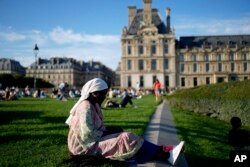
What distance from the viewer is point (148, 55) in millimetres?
73562

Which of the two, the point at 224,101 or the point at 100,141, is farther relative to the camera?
the point at 224,101

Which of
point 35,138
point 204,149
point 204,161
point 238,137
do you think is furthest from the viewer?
point 238,137

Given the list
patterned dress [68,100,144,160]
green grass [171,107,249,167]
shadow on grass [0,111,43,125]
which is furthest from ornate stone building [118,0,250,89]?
patterned dress [68,100,144,160]

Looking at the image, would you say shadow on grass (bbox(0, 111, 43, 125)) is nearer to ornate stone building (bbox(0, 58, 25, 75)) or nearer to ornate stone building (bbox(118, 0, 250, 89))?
ornate stone building (bbox(118, 0, 250, 89))

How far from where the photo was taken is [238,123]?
29.1 feet

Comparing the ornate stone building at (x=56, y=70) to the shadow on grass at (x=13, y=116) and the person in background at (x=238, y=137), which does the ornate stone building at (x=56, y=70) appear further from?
the person in background at (x=238, y=137)

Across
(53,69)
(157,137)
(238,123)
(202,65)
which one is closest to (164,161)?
(157,137)

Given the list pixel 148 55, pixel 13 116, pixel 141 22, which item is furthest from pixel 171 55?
pixel 13 116

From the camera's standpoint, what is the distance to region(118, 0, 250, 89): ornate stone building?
73312mm

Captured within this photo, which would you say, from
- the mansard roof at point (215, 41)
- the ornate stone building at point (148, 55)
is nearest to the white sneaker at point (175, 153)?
the ornate stone building at point (148, 55)

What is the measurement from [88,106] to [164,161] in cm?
160

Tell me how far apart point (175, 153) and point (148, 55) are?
223 feet

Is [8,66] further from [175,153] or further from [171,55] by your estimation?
[175,153]

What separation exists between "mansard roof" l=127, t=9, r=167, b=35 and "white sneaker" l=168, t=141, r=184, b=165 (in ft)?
226
